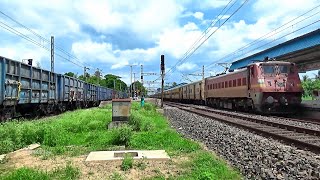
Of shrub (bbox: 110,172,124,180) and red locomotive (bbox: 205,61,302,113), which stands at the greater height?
red locomotive (bbox: 205,61,302,113)

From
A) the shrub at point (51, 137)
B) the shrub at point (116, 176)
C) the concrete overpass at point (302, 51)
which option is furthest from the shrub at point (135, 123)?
the concrete overpass at point (302, 51)

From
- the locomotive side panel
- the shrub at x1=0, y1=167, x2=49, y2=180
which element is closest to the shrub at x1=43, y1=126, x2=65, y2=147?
the shrub at x1=0, y1=167, x2=49, y2=180

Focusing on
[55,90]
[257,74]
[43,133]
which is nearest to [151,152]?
[43,133]

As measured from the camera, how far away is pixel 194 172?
266 inches

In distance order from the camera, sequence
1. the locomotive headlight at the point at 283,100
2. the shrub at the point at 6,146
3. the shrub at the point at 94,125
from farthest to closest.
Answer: the locomotive headlight at the point at 283,100, the shrub at the point at 94,125, the shrub at the point at 6,146

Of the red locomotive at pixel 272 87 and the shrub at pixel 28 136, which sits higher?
the red locomotive at pixel 272 87

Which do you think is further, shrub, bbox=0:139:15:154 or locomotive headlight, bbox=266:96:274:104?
locomotive headlight, bbox=266:96:274:104

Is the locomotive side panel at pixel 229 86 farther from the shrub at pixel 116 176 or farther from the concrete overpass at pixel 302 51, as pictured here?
the shrub at pixel 116 176

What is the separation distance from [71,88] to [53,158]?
2546 cm

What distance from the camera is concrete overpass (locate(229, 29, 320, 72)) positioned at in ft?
85.5

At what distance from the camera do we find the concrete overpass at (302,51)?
85.5 ft

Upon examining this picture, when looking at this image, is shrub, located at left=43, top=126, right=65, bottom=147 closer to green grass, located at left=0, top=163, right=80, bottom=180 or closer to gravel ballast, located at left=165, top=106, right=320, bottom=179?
green grass, located at left=0, top=163, right=80, bottom=180

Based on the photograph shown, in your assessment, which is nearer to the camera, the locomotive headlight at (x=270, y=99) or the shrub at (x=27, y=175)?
the shrub at (x=27, y=175)

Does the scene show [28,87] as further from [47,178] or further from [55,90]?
[47,178]
